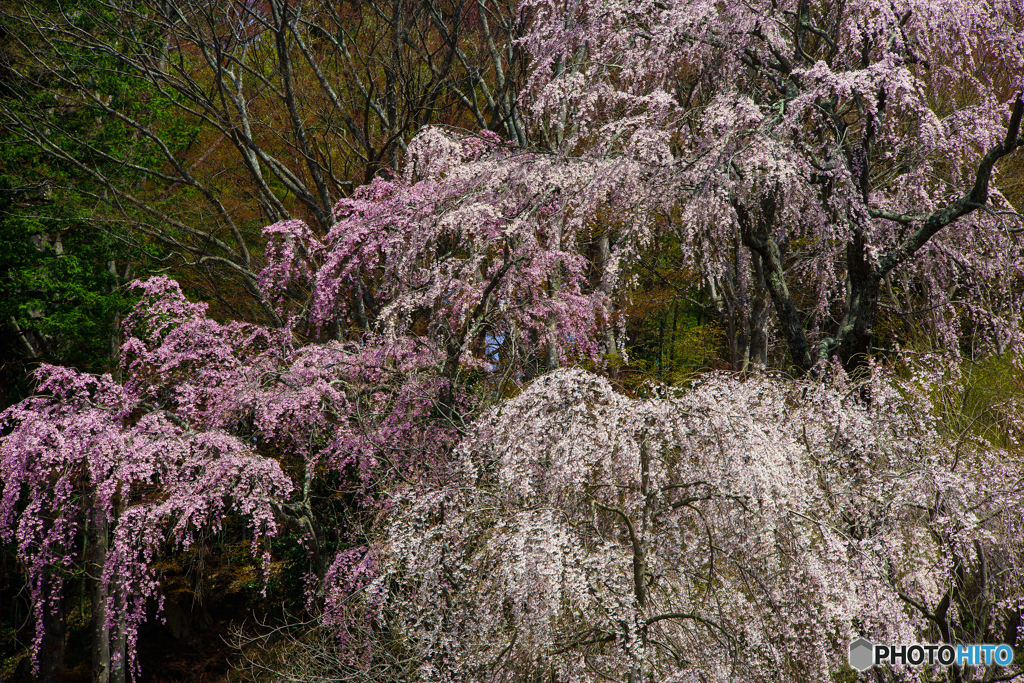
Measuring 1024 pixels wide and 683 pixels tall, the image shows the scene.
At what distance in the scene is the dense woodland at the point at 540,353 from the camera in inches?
169

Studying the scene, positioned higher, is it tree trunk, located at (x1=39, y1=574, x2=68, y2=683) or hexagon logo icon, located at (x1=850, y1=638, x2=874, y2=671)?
hexagon logo icon, located at (x1=850, y1=638, x2=874, y2=671)

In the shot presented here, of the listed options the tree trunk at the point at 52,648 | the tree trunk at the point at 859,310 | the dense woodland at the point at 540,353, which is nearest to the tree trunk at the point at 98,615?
the dense woodland at the point at 540,353

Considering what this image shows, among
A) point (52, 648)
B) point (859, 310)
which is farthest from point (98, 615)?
point (859, 310)

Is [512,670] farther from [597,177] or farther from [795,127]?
[795,127]

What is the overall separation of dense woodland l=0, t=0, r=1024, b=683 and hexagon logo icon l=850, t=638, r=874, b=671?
10 centimetres

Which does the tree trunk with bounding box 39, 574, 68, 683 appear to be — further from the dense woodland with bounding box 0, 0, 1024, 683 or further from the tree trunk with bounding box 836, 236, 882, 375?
the tree trunk with bounding box 836, 236, 882, 375

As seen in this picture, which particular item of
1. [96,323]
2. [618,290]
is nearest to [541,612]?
[618,290]

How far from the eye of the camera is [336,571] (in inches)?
266

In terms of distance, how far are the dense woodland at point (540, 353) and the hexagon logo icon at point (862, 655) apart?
98 millimetres

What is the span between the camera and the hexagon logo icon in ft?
13.2

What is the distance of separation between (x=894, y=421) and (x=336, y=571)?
16.0 feet

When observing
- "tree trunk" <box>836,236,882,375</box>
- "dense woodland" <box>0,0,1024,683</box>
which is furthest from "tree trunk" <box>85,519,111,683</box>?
"tree trunk" <box>836,236,882,375</box>

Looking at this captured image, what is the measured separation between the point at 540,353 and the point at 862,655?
546 cm

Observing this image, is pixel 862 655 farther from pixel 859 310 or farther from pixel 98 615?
pixel 98 615
